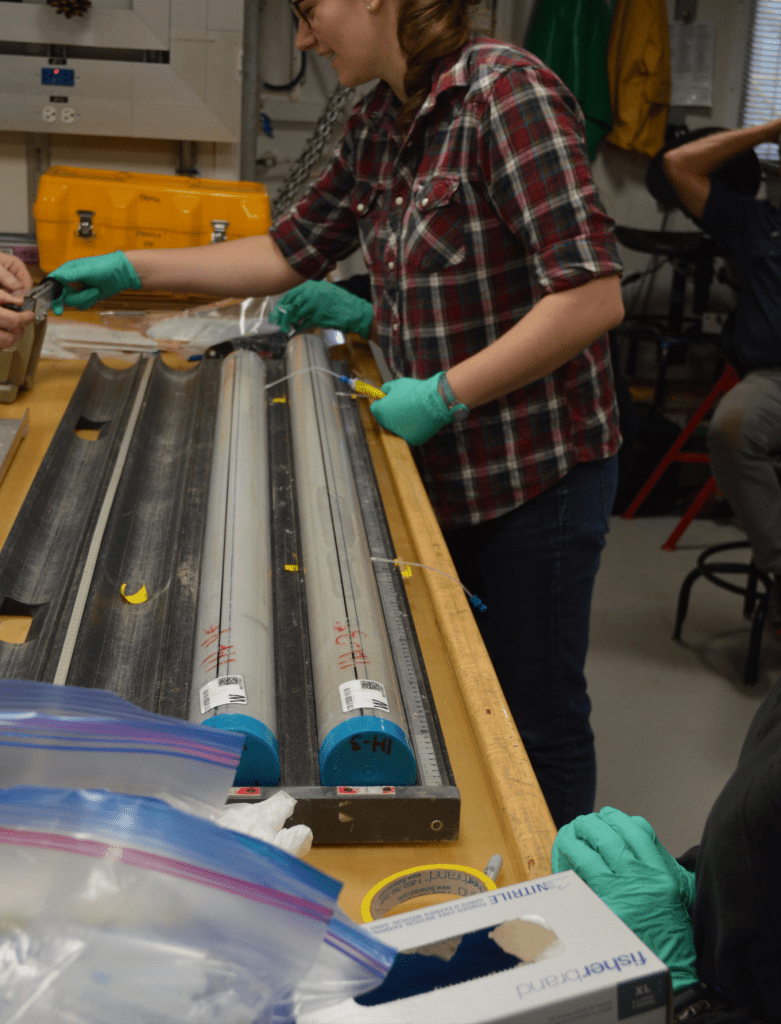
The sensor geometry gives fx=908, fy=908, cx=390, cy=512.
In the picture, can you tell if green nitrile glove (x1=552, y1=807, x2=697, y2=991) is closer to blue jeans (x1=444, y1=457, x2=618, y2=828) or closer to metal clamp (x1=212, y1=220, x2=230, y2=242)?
blue jeans (x1=444, y1=457, x2=618, y2=828)

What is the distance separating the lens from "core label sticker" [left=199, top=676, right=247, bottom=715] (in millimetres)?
810

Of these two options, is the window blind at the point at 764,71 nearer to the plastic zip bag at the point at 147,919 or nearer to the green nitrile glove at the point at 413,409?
the green nitrile glove at the point at 413,409

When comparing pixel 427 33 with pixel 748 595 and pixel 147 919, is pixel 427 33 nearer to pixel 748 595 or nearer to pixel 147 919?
pixel 147 919

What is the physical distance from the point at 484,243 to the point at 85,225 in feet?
4.46

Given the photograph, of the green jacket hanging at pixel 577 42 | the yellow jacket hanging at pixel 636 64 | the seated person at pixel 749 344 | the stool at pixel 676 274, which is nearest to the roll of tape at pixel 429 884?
the seated person at pixel 749 344

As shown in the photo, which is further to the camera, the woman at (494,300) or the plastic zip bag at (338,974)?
the woman at (494,300)

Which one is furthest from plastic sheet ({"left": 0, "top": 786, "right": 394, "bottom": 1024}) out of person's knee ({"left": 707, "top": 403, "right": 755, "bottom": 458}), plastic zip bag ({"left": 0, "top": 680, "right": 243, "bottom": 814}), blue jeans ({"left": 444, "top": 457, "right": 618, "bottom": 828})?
person's knee ({"left": 707, "top": 403, "right": 755, "bottom": 458})

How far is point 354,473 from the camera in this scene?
4.53ft

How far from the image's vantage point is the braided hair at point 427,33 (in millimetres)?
1367

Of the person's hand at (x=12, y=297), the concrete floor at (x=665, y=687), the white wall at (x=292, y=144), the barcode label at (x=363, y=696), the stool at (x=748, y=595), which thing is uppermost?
the white wall at (x=292, y=144)

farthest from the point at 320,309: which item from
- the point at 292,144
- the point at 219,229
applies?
the point at 292,144

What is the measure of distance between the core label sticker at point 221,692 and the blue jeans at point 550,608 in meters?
0.83

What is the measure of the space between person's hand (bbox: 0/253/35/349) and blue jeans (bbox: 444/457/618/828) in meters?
0.81

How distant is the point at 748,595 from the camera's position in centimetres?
319
